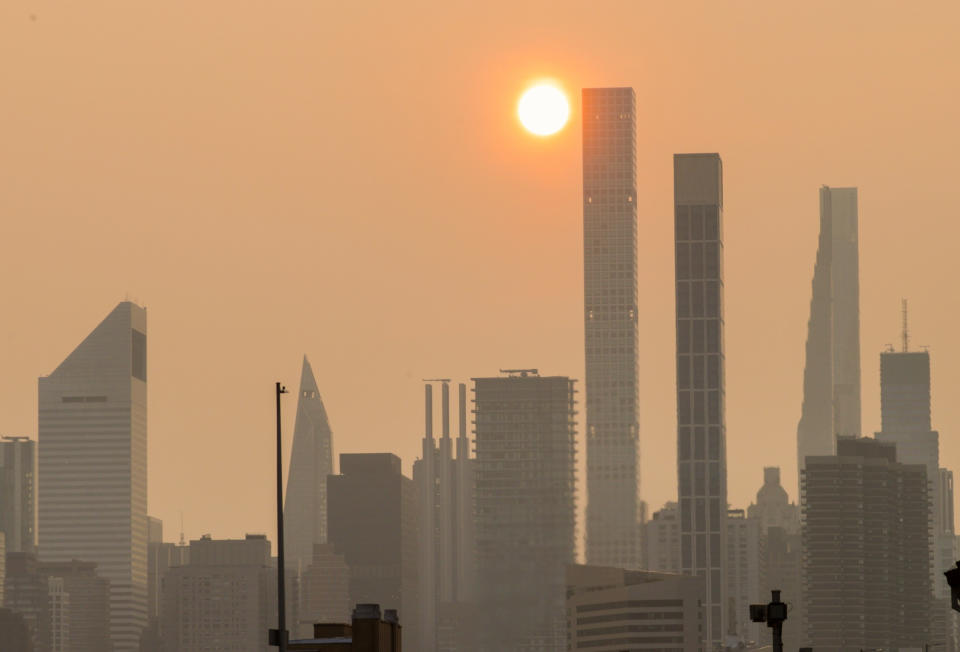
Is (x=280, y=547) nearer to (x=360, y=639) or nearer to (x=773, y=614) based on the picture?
(x=360, y=639)

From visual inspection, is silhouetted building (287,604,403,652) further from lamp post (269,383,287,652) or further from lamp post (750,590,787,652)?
lamp post (750,590,787,652)

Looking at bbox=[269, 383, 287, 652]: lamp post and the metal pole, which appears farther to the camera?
the metal pole

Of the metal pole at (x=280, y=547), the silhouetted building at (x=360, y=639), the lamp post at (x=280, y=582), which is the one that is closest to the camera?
the lamp post at (x=280, y=582)

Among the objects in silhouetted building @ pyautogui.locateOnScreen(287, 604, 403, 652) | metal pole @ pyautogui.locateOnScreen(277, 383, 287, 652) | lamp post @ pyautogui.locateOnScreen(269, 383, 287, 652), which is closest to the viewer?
lamp post @ pyautogui.locateOnScreen(269, 383, 287, 652)

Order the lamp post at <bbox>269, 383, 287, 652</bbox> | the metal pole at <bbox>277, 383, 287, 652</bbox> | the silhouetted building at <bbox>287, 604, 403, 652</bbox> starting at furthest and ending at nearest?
the silhouetted building at <bbox>287, 604, 403, 652</bbox>, the metal pole at <bbox>277, 383, 287, 652</bbox>, the lamp post at <bbox>269, 383, 287, 652</bbox>

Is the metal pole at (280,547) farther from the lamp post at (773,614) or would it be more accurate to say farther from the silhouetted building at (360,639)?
the lamp post at (773,614)

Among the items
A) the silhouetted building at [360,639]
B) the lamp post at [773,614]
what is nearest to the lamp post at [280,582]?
the silhouetted building at [360,639]

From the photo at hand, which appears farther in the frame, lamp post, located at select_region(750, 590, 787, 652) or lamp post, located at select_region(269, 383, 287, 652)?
lamp post, located at select_region(750, 590, 787, 652)

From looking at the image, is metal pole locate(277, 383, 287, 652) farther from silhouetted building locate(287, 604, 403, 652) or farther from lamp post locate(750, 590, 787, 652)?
lamp post locate(750, 590, 787, 652)

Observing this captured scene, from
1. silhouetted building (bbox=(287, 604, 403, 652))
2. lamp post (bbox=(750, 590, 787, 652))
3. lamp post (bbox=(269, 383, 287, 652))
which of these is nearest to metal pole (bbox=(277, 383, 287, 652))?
lamp post (bbox=(269, 383, 287, 652))

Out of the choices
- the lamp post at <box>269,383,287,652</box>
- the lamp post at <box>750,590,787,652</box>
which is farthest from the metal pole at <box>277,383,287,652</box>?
the lamp post at <box>750,590,787,652</box>

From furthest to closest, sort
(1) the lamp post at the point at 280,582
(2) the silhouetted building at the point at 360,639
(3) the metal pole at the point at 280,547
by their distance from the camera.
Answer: (2) the silhouetted building at the point at 360,639 → (3) the metal pole at the point at 280,547 → (1) the lamp post at the point at 280,582

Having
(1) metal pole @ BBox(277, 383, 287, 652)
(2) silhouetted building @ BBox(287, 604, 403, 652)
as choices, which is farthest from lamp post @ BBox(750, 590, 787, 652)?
(1) metal pole @ BBox(277, 383, 287, 652)

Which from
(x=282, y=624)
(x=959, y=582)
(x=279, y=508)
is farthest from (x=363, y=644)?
(x=959, y=582)
